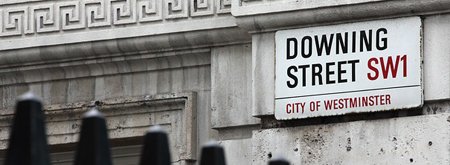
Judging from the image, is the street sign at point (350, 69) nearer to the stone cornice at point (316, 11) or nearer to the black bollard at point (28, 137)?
the stone cornice at point (316, 11)

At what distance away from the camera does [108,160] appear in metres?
8.74

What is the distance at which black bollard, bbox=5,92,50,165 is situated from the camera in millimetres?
8641

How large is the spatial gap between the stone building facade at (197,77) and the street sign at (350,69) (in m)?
0.10

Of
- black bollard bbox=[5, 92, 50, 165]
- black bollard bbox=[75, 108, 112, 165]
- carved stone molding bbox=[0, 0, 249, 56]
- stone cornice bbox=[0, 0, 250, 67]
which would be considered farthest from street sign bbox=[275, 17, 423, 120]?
black bollard bbox=[5, 92, 50, 165]

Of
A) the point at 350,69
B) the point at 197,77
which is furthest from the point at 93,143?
the point at 197,77

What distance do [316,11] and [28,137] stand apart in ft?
31.8

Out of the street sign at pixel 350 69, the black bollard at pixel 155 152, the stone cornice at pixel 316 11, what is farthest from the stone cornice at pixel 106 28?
the black bollard at pixel 155 152

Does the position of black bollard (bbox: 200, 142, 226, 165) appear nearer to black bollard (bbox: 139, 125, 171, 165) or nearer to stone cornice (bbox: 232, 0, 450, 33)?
black bollard (bbox: 139, 125, 171, 165)

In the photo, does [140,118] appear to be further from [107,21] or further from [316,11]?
[316,11]

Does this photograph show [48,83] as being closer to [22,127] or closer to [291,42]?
[291,42]

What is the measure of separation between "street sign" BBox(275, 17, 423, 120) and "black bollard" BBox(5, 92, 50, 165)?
912cm

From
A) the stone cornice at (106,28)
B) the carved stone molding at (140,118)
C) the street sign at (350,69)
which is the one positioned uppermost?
the stone cornice at (106,28)

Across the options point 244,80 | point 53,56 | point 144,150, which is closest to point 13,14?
point 53,56

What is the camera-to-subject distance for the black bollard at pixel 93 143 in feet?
28.5
